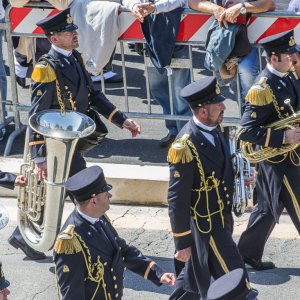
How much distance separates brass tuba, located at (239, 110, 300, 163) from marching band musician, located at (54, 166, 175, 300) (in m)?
1.86

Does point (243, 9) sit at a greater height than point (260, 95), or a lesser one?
greater

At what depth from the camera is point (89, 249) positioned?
6.34 metres

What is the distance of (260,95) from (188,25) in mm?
2196

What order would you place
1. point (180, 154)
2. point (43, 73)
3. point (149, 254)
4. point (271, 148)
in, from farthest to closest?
point (149, 254) → point (43, 73) → point (271, 148) → point (180, 154)

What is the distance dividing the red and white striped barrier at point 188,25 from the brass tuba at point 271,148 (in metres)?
1.81

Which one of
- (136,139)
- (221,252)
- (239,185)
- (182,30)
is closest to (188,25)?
(182,30)

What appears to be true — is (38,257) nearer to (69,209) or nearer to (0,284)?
(69,209)

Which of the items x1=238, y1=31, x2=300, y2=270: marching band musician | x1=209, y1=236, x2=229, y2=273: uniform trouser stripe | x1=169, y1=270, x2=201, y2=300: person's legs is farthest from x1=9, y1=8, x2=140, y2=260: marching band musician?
x1=209, y1=236, x2=229, y2=273: uniform trouser stripe

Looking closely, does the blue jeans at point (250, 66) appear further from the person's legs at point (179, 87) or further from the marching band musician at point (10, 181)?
the marching band musician at point (10, 181)

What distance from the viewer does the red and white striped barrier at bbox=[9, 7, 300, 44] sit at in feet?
31.6

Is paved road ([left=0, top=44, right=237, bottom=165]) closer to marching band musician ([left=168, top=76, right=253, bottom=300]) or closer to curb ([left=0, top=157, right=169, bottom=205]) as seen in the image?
curb ([left=0, top=157, right=169, bottom=205])

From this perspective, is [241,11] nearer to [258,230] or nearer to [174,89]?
[174,89]

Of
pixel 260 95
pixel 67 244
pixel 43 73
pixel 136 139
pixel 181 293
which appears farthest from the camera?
pixel 136 139

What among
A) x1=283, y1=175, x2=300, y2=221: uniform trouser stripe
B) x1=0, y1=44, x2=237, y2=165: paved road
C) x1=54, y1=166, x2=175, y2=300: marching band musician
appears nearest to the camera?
x1=54, y1=166, x2=175, y2=300: marching band musician
